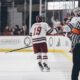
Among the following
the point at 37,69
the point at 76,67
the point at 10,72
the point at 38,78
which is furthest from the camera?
the point at 37,69

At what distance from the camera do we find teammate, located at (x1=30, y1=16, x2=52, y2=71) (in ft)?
29.8

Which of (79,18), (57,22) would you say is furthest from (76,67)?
(57,22)

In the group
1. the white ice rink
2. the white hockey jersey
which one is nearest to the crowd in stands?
the white ice rink

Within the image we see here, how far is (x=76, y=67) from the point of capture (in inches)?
241

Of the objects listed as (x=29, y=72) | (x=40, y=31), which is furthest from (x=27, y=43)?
(x=29, y=72)

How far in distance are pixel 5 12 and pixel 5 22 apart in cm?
40

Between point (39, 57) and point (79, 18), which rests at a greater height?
point (79, 18)

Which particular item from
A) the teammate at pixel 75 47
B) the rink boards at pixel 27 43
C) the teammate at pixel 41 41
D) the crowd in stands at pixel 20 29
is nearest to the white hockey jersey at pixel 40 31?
the teammate at pixel 41 41

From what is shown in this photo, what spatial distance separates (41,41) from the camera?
30.0 ft

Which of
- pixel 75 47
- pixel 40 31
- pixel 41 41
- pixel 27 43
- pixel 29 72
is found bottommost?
pixel 27 43

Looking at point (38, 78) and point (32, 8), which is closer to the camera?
point (38, 78)

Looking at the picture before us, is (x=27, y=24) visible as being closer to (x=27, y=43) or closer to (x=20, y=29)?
(x=20, y=29)

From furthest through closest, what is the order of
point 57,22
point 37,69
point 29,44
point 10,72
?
point 57,22 < point 29,44 < point 37,69 < point 10,72

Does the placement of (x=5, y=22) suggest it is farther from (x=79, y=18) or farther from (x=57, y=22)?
(x=79, y=18)
